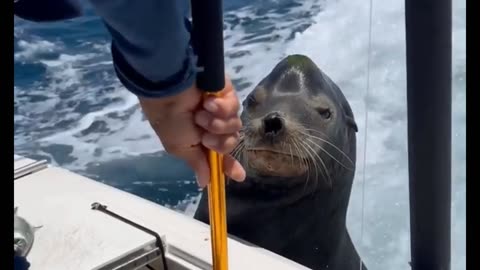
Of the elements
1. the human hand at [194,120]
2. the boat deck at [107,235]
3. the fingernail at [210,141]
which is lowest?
the boat deck at [107,235]

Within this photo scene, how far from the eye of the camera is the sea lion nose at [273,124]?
244cm

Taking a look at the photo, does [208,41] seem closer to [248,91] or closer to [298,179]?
[298,179]

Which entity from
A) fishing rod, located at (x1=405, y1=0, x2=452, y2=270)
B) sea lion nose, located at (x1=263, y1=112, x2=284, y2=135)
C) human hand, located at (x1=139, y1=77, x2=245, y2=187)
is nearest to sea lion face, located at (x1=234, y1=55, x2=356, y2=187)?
sea lion nose, located at (x1=263, y1=112, x2=284, y2=135)

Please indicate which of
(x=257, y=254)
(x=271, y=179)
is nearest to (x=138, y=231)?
(x=257, y=254)

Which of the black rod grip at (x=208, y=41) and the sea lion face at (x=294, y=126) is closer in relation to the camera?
the black rod grip at (x=208, y=41)

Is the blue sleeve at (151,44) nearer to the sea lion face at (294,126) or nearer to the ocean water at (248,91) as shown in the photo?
the sea lion face at (294,126)

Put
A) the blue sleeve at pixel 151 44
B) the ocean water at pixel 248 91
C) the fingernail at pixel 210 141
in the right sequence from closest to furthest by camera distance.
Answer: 1. the blue sleeve at pixel 151 44
2. the fingernail at pixel 210 141
3. the ocean water at pixel 248 91

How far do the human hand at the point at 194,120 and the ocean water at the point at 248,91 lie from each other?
196 centimetres

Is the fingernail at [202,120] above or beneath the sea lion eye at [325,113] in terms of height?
above

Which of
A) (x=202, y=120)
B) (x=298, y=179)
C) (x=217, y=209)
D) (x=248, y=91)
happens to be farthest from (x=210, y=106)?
(x=248, y=91)

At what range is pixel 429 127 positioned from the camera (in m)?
1.39

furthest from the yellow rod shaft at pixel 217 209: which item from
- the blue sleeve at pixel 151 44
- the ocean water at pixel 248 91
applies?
the ocean water at pixel 248 91

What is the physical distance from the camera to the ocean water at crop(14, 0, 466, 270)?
13.8ft

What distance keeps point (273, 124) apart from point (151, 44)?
1.55 metres
